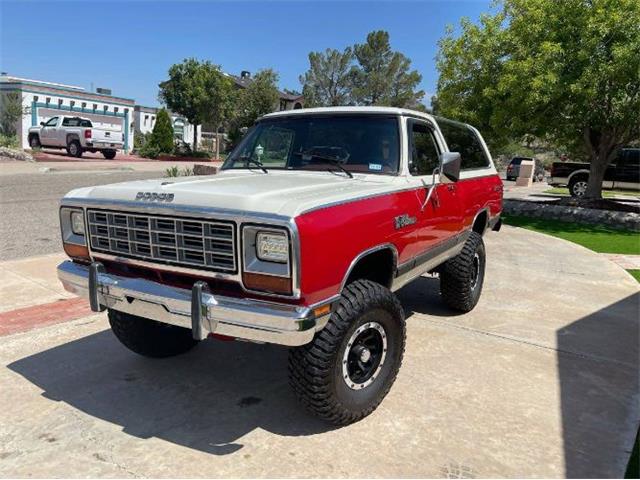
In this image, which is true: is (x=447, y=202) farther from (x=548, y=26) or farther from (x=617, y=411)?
(x=548, y=26)

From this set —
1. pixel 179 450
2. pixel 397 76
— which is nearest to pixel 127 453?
pixel 179 450

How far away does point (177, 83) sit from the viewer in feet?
110

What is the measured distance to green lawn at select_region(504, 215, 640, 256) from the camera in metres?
10.2

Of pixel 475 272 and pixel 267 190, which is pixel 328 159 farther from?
pixel 475 272

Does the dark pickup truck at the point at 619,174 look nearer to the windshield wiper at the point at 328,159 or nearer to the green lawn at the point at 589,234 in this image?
the green lawn at the point at 589,234

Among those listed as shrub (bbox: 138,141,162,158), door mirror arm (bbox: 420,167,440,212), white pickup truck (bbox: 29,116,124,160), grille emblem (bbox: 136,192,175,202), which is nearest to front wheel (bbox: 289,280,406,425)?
door mirror arm (bbox: 420,167,440,212)

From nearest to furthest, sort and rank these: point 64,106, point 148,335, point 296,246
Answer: point 296,246
point 148,335
point 64,106

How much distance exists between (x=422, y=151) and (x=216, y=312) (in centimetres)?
239

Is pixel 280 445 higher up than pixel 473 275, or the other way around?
pixel 473 275

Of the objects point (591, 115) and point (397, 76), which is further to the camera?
point (397, 76)

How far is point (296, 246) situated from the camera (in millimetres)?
2637

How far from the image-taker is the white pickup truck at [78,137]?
2577cm

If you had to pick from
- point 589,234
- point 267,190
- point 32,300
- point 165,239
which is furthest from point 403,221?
point 589,234

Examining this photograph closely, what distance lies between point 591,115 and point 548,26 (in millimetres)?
2403
